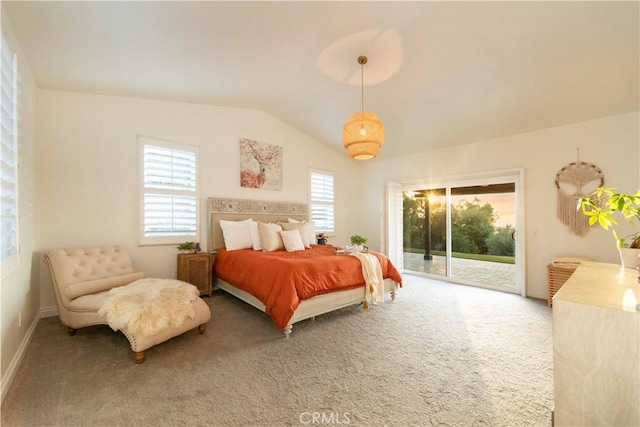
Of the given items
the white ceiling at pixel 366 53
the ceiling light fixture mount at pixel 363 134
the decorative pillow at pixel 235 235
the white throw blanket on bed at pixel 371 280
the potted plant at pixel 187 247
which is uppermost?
the white ceiling at pixel 366 53

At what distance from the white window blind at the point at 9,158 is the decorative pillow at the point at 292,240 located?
2767 millimetres

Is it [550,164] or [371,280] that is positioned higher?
[550,164]

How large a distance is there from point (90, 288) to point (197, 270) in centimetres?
131

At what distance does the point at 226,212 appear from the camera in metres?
4.42

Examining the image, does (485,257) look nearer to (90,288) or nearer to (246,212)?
(246,212)

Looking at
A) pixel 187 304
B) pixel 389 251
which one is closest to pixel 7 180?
pixel 187 304

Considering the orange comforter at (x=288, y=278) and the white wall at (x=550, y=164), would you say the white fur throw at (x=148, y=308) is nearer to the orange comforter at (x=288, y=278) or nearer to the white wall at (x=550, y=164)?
the orange comforter at (x=288, y=278)

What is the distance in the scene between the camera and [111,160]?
3.53 metres

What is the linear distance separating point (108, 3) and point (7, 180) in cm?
155

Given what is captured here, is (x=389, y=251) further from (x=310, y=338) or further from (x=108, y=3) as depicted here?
(x=108, y=3)

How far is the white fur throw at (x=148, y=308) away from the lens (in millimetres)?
2141

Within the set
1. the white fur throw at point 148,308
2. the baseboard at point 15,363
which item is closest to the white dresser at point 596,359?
the white fur throw at point 148,308

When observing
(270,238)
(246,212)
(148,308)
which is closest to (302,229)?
(270,238)

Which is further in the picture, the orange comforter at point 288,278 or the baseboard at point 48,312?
the baseboard at point 48,312
